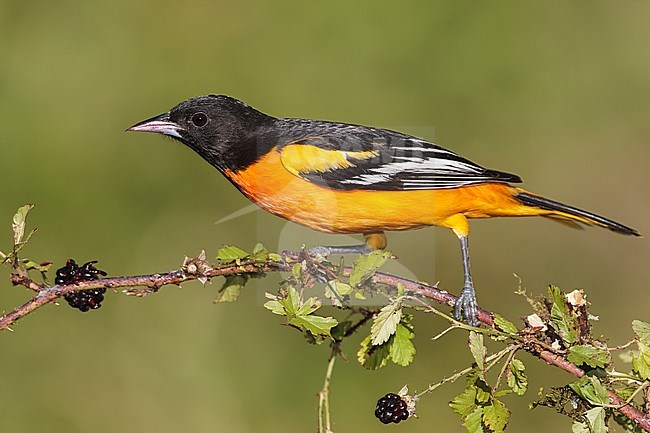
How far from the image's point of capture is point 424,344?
479 centimetres

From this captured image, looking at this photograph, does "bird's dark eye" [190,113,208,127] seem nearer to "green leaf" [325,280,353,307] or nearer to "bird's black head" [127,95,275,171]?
"bird's black head" [127,95,275,171]

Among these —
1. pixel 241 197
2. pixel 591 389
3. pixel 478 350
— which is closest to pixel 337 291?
pixel 478 350

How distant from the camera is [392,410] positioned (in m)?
2.21

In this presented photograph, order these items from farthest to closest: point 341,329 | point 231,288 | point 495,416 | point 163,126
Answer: point 163,126, point 231,288, point 341,329, point 495,416

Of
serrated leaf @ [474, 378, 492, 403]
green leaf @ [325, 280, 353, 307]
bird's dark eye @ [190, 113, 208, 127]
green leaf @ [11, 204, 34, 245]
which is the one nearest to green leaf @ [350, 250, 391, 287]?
green leaf @ [325, 280, 353, 307]

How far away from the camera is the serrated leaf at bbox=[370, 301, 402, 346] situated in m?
2.17

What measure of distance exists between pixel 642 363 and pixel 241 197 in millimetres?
3471

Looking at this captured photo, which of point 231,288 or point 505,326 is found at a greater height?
point 505,326

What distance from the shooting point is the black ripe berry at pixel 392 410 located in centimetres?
221

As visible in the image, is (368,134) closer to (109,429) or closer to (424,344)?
(424,344)

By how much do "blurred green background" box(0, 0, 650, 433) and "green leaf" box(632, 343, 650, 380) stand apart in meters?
2.14

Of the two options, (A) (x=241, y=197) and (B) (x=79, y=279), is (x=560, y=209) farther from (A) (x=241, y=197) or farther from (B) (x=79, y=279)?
(A) (x=241, y=197)

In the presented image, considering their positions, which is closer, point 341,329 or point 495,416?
point 495,416

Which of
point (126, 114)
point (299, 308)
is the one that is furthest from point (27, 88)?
point (299, 308)
